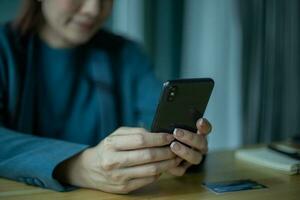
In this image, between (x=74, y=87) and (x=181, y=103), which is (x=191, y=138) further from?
(x=74, y=87)

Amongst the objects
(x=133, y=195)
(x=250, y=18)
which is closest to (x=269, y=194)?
(x=133, y=195)

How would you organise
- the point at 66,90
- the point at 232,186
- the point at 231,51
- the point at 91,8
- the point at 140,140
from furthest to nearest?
the point at 231,51, the point at 66,90, the point at 91,8, the point at 232,186, the point at 140,140

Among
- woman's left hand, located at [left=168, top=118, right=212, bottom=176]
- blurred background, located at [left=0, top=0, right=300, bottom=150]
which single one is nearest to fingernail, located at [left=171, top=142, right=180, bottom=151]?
woman's left hand, located at [left=168, top=118, right=212, bottom=176]

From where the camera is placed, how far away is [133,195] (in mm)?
751

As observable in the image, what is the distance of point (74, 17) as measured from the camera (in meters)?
1.12

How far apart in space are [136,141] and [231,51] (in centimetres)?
140

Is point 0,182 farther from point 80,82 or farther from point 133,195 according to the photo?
point 80,82

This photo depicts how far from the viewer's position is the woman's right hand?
0.71 metres

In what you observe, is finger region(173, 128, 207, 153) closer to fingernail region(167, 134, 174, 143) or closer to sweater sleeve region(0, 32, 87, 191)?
fingernail region(167, 134, 174, 143)

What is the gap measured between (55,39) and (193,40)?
3.02 feet

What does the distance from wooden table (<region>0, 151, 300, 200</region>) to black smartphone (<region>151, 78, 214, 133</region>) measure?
0.12 meters

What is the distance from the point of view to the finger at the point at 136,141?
0.70 m

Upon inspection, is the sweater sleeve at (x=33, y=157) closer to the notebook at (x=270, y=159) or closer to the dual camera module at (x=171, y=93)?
the dual camera module at (x=171, y=93)

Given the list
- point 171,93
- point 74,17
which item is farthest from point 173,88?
point 74,17
